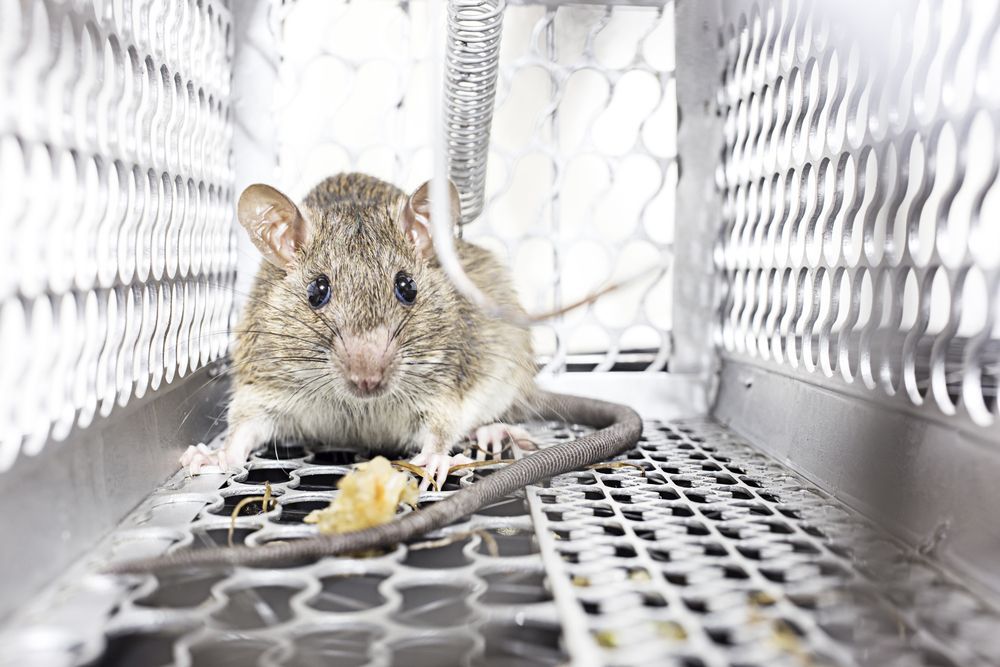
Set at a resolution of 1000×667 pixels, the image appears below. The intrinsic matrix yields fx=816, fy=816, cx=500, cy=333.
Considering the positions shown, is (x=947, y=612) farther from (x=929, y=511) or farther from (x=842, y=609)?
(x=929, y=511)

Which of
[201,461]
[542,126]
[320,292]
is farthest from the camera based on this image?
[542,126]

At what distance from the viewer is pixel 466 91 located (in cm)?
198

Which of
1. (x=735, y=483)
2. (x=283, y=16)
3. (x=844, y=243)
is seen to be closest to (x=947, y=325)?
(x=844, y=243)

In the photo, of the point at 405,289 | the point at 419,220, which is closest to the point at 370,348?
the point at 405,289

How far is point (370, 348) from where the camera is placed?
190 centimetres

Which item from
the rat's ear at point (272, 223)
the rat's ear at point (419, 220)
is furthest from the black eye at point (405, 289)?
the rat's ear at point (272, 223)

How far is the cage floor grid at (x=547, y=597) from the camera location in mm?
935

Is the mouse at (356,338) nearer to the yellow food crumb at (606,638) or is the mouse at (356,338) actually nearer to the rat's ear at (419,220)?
the rat's ear at (419,220)

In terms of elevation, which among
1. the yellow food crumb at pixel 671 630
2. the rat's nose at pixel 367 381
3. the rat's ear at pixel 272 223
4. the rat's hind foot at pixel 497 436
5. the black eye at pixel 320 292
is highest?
the rat's ear at pixel 272 223

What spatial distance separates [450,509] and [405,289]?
0.86m

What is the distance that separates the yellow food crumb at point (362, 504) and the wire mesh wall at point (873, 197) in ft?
2.89

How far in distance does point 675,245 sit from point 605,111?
47 centimetres

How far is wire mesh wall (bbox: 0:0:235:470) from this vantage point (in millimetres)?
1105

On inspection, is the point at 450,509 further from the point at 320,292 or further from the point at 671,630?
the point at 320,292
